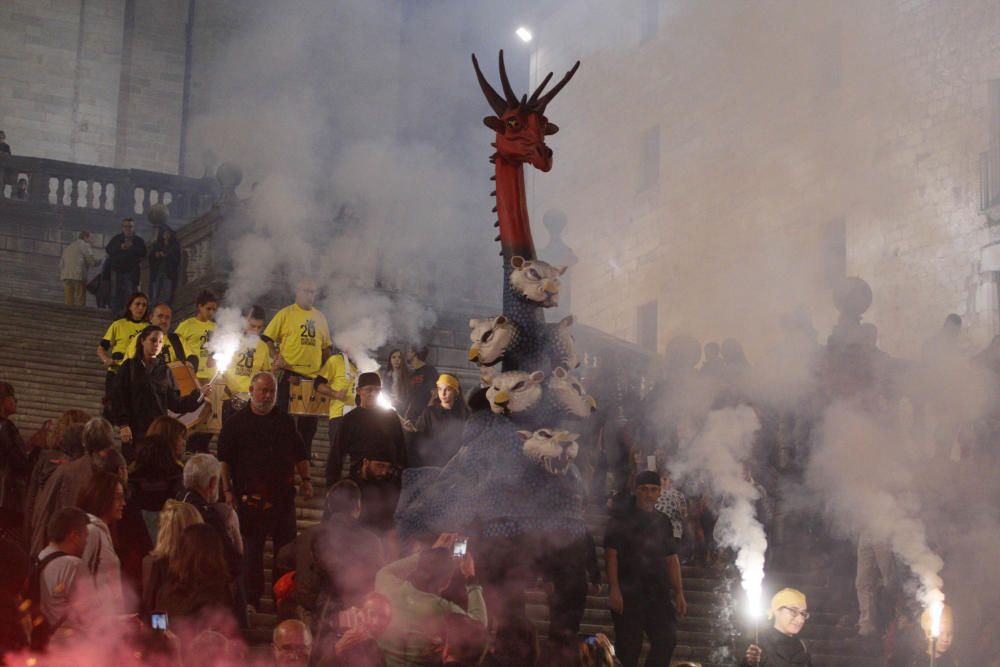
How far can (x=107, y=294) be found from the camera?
22.4 m

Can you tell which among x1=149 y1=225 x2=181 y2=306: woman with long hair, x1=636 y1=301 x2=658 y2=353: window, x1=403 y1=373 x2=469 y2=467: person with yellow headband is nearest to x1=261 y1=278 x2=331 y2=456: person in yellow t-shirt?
x1=403 y1=373 x2=469 y2=467: person with yellow headband

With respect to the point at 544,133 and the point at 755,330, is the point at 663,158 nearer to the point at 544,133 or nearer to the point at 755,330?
the point at 755,330

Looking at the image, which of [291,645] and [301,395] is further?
[301,395]

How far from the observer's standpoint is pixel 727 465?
13.1m

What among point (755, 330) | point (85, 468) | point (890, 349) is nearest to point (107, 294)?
point (755, 330)

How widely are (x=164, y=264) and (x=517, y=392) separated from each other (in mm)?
14702

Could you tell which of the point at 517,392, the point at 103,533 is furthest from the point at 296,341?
the point at 517,392

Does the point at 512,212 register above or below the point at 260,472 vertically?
above

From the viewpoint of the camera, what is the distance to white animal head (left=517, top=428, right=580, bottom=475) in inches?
302

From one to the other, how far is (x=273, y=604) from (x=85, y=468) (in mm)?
1907

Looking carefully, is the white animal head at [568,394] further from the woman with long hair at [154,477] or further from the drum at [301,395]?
the drum at [301,395]

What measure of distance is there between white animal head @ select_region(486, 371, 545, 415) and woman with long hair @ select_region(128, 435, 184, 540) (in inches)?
108

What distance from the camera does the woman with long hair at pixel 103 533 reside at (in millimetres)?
7609

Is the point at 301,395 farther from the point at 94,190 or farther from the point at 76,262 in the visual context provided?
the point at 94,190
